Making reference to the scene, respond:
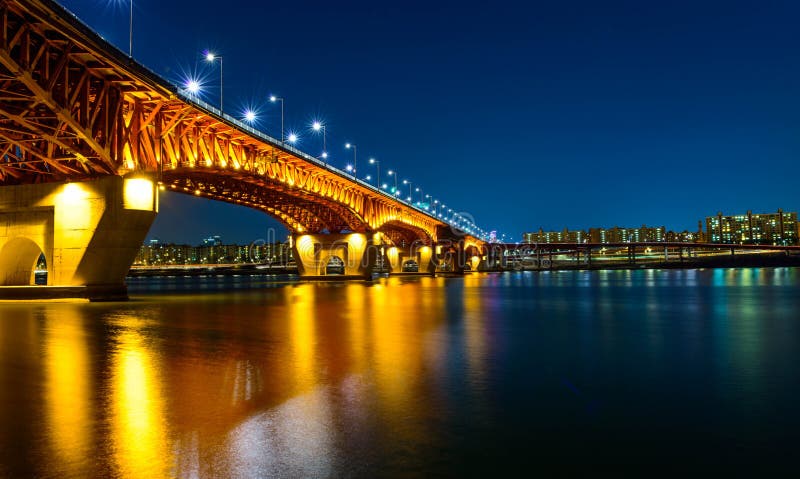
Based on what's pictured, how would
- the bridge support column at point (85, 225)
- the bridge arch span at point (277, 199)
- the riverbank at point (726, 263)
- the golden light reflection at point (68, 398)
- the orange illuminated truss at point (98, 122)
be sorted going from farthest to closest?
the riverbank at point (726, 263)
the bridge arch span at point (277, 199)
the bridge support column at point (85, 225)
the orange illuminated truss at point (98, 122)
the golden light reflection at point (68, 398)

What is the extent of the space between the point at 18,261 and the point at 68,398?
33.6 m

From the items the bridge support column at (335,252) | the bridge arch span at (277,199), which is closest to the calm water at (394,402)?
the bridge arch span at (277,199)

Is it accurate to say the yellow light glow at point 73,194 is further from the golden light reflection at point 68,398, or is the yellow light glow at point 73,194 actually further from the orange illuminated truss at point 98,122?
the golden light reflection at point 68,398

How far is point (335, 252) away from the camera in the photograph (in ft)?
274

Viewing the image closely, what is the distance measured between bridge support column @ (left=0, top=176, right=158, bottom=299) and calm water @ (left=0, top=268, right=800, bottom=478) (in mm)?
15302

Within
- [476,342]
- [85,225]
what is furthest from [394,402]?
[85,225]

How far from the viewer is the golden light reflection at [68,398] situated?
242 inches

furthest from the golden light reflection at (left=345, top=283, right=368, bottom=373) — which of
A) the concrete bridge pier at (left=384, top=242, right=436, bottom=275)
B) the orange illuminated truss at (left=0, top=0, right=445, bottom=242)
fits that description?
the concrete bridge pier at (left=384, top=242, right=436, bottom=275)

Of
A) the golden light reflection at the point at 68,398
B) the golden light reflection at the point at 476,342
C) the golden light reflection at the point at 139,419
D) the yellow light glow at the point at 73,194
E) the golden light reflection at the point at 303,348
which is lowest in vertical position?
the golden light reflection at the point at 476,342

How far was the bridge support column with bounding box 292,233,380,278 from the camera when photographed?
8206 centimetres

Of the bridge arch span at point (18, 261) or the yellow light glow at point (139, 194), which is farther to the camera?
the bridge arch span at point (18, 261)

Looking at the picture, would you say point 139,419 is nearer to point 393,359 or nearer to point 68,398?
point 68,398

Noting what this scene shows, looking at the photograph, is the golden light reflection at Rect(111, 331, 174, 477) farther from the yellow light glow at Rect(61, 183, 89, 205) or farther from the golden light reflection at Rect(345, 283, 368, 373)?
the yellow light glow at Rect(61, 183, 89, 205)

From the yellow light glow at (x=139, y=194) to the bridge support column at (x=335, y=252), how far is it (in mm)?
48429
